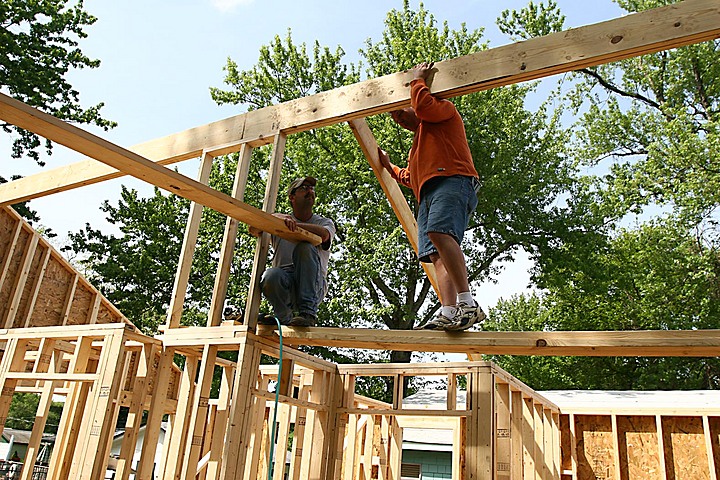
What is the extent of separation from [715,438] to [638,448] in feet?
3.14

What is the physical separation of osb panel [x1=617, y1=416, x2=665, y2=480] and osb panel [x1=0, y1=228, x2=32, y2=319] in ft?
26.9

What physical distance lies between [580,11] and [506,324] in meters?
14.5

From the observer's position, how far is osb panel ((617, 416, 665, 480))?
8094 mm

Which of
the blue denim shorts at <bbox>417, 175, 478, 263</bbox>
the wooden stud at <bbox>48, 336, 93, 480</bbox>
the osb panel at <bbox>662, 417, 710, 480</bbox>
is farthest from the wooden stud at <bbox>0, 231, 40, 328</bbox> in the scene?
the osb panel at <bbox>662, 417, 710, 480</bbox>

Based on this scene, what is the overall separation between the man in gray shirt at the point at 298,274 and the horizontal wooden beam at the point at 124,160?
242mm

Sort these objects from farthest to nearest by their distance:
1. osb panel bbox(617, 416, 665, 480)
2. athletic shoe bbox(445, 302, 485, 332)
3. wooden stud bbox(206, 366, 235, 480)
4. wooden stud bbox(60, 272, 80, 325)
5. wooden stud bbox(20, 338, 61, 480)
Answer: osb panel bbox(617, 416, 665, 480), wooden stud bbox(60, 272, 80, 325), wooden stud bbox(20, 338, 61, 480), wooden stud bbox(206, 366, 235, 480), athletic shoe bbox(445, 302, 485, 332)

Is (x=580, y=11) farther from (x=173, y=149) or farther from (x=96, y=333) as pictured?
(x=96, y=333)

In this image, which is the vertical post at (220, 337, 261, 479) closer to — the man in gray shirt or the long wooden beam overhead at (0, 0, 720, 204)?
the man in gray shirt

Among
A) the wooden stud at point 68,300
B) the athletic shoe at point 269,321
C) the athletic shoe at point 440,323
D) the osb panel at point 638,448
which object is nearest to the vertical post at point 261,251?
the athletic shoe at point 269,321

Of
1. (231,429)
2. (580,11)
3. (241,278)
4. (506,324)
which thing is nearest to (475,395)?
(231,429)

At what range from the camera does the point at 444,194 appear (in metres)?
3.66

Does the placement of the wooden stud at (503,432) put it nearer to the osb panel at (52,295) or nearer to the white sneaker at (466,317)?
the white sneaker at (466,317)

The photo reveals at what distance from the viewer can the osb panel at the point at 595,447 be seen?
8.35 m

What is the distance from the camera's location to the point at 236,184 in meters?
4.51
